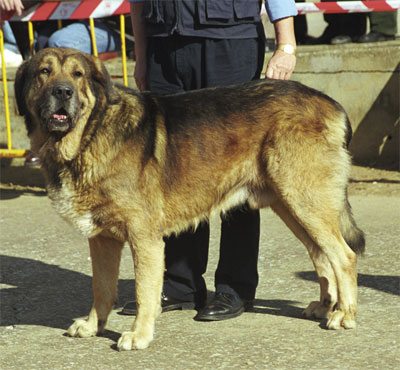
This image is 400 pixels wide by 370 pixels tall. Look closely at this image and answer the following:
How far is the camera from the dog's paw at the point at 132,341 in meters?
3.90

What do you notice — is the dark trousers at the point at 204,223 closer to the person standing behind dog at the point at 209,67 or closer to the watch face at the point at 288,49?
the person standing behind dog at the point at 209,67

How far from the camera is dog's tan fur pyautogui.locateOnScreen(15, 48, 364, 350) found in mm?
3904

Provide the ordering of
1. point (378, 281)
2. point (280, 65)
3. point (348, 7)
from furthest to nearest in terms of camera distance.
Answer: point (348, 7)
point (378, 281)
point (280, 65)

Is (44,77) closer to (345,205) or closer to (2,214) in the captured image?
(345,205)

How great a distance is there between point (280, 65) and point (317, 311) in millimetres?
1423

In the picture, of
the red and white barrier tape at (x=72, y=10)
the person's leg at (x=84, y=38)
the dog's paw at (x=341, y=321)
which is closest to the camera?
the dog's paw at (x=341, y=321)

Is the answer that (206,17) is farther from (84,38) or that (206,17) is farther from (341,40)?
(341,40)

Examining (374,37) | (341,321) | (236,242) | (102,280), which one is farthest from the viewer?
(374,37)

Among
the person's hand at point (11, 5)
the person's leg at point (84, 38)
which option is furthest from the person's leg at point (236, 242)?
the person's hand at point (11, 5)

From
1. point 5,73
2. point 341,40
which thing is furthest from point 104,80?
point 341,40

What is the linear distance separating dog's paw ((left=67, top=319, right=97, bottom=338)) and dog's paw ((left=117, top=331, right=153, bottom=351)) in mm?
306

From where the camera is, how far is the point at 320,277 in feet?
14.4

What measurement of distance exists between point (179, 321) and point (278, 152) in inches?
45.8

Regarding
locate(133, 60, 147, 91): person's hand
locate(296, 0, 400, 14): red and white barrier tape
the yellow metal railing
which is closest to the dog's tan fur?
locate(133, 60, 147, 91): person's hand
